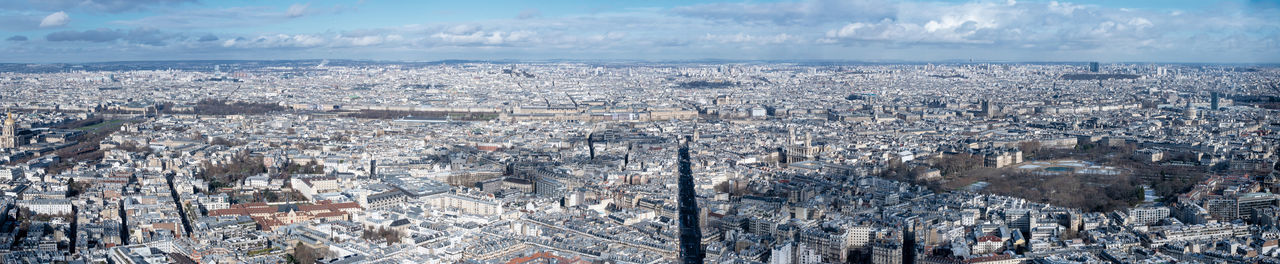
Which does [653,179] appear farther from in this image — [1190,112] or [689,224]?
[1190,112]

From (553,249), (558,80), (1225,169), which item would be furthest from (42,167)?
(558,80)

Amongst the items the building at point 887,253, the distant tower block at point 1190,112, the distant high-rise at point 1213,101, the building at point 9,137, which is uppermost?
the distant high-rise at point 1213,101

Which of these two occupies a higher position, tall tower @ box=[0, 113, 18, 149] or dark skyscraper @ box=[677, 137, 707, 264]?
tall tower @ box=[0, 113, 18, 149]

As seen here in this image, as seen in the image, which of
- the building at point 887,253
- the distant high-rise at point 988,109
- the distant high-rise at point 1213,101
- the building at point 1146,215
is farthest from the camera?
the distant high-rise at point 988,109

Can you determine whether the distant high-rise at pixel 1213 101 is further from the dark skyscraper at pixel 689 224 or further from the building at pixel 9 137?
the building at pixel 9 137

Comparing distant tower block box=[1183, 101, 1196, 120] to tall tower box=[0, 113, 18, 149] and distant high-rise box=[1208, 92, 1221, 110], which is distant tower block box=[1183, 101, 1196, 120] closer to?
distant high-rise box=[1208, 92, 1221, 110]

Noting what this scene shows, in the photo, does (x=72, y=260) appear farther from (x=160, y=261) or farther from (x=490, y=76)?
(x=490, y=76)

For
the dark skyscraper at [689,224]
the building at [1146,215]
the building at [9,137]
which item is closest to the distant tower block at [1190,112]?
the building at [1146,215]

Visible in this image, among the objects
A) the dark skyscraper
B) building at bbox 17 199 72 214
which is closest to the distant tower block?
the dark skyscraper
